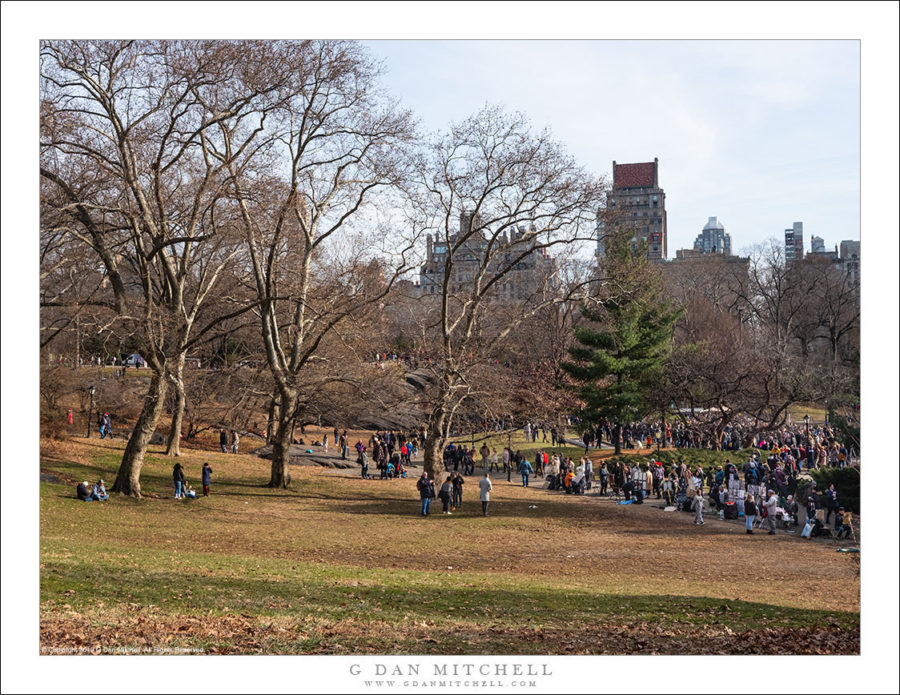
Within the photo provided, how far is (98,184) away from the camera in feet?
71.7

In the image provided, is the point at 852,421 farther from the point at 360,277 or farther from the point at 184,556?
the point at 184,556

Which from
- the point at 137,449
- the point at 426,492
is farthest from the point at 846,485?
the point at 137,449

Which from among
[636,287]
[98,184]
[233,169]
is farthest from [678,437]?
[98,184]

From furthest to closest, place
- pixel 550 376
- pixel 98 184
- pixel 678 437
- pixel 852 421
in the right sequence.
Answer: pixel 550 376, pixel 678 437, pixel 852 421, pixel 98 184

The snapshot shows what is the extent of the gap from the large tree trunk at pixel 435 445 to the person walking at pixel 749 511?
10.7 metres

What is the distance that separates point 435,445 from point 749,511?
36.0ft

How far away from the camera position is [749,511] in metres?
21.9

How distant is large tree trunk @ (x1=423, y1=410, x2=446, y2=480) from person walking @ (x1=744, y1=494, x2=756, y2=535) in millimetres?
10735

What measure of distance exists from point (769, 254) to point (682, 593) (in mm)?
46002

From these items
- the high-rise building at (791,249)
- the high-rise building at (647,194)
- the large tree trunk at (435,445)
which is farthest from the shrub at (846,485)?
the high-rise building at (647,194)

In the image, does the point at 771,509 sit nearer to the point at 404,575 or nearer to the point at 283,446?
the point at 404,575

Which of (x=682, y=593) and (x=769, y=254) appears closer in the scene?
(x=682, y=593)

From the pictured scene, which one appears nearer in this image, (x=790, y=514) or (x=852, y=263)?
(x=790, y=514)

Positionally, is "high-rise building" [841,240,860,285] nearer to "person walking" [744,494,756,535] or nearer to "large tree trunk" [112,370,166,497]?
"person walking" [744,494,756,535]
